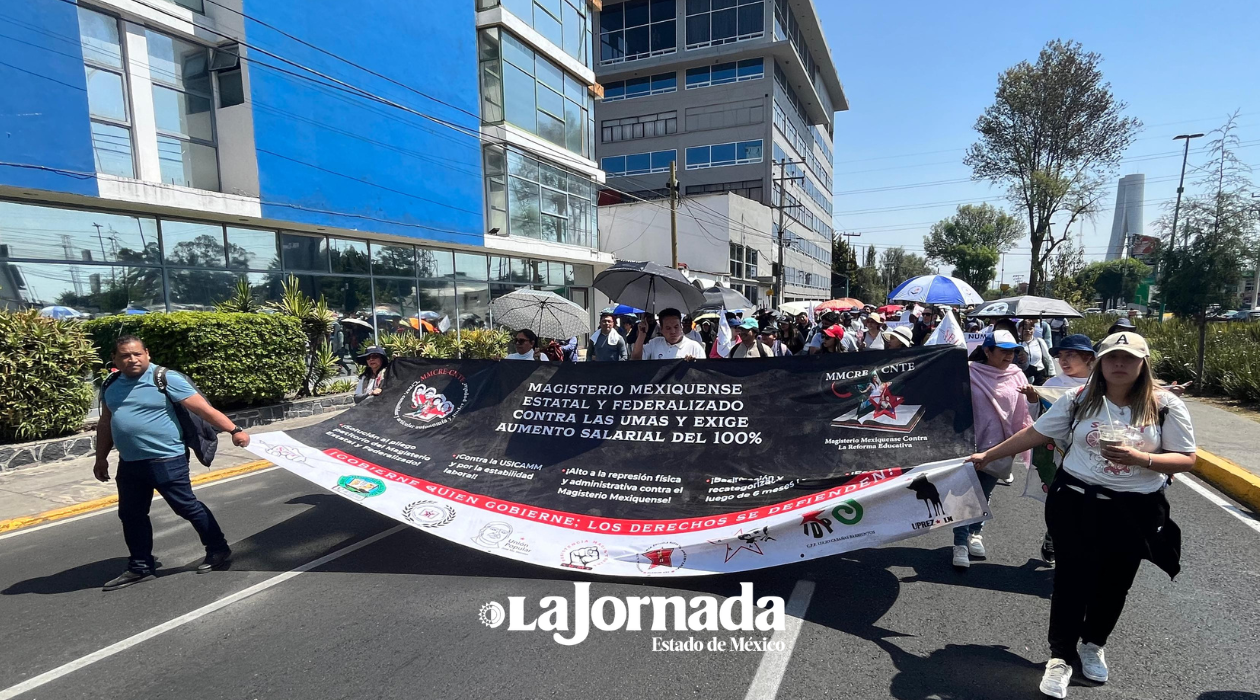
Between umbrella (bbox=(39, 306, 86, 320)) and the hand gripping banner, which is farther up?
umbrella (bbox=(39, 306, 86, 320))

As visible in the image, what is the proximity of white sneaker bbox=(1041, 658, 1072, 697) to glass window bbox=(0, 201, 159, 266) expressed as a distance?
14.5m

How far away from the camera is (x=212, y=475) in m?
7.17

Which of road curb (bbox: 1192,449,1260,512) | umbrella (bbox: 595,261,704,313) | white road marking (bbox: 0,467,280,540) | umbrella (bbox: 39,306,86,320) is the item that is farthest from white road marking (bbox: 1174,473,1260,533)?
umbrella (bbox: 39,306,86,320)

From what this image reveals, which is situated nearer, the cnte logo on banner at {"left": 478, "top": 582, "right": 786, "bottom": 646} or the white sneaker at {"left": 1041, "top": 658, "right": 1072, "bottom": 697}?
the white sneaker at {"left": 1041, "top": 658, "right": 1072, "bottom": 697}

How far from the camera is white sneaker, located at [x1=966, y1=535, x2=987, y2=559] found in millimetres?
4398

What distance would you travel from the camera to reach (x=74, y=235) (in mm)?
10680

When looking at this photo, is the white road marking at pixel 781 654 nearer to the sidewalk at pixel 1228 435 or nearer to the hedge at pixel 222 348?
the sidewalk at pixel 1228 435

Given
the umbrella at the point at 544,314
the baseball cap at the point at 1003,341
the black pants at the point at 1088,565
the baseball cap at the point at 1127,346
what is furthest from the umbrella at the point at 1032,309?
the black pants at the point at 1088,565

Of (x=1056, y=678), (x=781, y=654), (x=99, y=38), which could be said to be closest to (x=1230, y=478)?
(x=1056, y=678)

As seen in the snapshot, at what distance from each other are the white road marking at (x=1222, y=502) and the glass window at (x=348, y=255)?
17.0 m

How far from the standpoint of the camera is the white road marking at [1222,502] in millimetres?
5195

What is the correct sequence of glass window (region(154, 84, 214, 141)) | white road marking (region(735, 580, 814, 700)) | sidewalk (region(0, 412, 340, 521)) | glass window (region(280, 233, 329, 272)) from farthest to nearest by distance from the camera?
glass window (region(280, 233, 329, 272)) < glass window (region(154, 84, 214, 141)) < sidewalk (region(0, 412, 340, 521)) < white road marking (region(735, 580, 814, 700))

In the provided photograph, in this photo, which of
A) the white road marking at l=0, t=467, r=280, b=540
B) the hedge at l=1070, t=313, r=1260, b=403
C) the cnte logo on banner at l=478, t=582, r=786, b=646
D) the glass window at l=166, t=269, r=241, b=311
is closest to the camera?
the cnte logo on banner at l=478, t=582, r=786, b=646

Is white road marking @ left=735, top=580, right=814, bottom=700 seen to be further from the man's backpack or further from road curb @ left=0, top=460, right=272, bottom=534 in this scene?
road curb @ left=0, top=460, right=272, bottom=534
